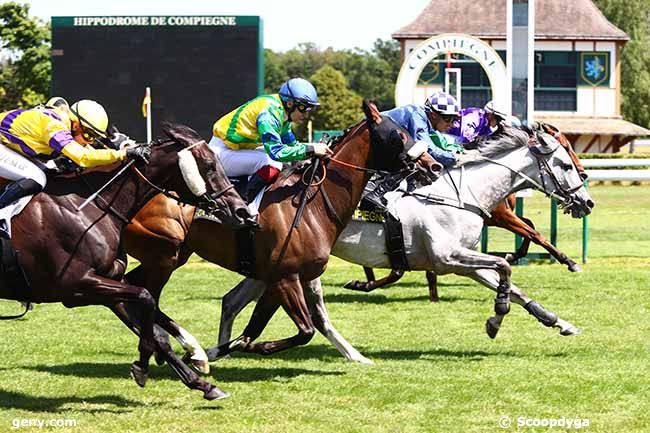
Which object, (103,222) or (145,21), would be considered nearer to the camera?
(103,222)

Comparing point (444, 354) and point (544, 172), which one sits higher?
point (544, 172)

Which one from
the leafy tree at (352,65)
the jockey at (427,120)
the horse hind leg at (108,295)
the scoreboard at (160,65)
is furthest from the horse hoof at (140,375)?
the leafy tree at (352,65)

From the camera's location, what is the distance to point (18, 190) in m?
7.20

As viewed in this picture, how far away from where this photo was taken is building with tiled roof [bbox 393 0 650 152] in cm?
5112

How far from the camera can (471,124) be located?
39.8ft

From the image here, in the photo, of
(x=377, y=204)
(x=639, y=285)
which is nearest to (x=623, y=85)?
(x=639, y=285)

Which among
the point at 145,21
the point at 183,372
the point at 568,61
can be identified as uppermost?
the point at 568,61

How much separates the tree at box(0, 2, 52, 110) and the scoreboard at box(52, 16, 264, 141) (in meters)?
14.6

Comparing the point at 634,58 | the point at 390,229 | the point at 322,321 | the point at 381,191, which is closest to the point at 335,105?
the point at 634,58

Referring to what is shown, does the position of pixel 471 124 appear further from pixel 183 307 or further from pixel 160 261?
pixel 160 261

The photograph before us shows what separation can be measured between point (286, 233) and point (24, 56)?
3125 cm

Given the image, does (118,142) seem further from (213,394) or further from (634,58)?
(634,58)

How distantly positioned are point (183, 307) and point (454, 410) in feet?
18.7

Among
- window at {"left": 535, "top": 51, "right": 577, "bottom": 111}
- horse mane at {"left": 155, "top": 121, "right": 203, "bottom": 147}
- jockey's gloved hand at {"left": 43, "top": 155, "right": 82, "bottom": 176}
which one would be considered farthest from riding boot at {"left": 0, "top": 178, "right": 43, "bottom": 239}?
window at {"left": 535, "top": 51, "right": 577, "bottom": 111}
